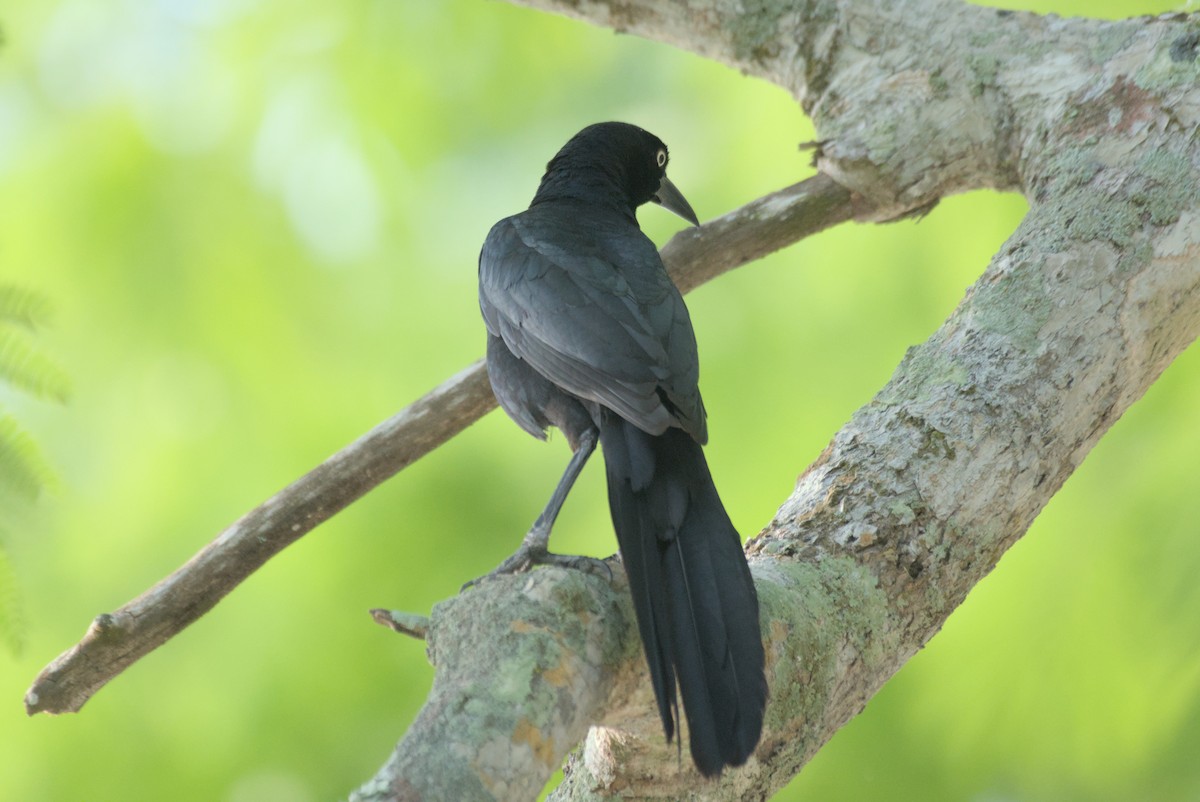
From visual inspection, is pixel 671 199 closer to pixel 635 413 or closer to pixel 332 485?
pixel 332 485

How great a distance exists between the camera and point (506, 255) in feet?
10.3

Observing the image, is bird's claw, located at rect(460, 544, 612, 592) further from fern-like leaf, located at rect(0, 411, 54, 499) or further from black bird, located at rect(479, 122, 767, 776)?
fern-like leaf, located at rect(0, 411, 54, 499)

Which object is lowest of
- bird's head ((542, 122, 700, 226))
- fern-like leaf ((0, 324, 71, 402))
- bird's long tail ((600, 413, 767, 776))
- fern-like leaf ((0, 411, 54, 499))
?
bird's long tail ((600, 413, 767, 776))

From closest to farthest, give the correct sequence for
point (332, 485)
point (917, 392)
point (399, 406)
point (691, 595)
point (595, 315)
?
point (691, 595)
point (917, 392)
point (595, 315)
point (332, 485)
point (399, 406)

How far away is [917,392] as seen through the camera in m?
2.62

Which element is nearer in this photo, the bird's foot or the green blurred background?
the bird's foot

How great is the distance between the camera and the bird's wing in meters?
2.51

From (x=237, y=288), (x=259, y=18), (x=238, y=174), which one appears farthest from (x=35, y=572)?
(x=259, y=18)

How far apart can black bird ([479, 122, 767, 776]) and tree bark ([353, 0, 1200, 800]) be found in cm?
13

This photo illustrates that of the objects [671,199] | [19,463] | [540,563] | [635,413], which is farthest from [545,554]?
[671,199]

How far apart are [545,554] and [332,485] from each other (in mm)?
912

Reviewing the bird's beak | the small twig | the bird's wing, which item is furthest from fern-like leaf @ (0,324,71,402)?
the bird's beak

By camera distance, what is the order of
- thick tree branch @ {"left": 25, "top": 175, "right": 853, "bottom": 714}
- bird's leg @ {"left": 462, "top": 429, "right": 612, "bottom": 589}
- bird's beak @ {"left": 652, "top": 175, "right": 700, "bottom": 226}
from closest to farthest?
bird's leg @ {"left": 462, "top": 429, "right": 612, "bottom": 589}, thick tree branch @ {"left": 25, "top": 175, "right": 853, "bottom": 714}, bird's beak @ {"left": 652, "top": 175, "right": 700, "bottom": 226}

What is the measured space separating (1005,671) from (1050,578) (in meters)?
0.43
